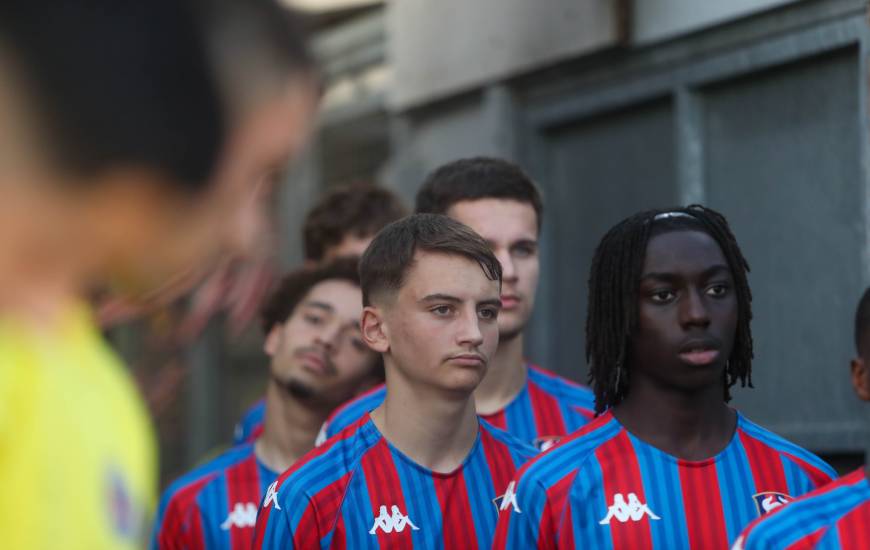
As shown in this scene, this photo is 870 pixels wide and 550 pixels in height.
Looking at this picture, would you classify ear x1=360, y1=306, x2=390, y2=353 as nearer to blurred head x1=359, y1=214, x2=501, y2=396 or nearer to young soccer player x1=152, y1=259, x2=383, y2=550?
blurred head x1=359, y1=214, x2=501, y2=396

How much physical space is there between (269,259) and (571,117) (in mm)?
3992

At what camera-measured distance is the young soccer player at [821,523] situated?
3516mm

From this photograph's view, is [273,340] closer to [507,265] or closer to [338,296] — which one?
[338,296]

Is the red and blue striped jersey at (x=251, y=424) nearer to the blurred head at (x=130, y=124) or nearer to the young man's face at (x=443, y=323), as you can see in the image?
the young man's face at (x=443, y=323)

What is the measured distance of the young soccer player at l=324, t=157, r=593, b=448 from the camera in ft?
16.9

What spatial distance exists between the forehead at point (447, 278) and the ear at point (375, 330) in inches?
5.6

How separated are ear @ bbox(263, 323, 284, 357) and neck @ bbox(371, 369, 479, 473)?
188cm

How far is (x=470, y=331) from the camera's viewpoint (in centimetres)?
427

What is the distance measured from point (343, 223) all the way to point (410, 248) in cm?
231

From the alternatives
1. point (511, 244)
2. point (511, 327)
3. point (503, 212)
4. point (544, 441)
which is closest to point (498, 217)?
point (503, 212)

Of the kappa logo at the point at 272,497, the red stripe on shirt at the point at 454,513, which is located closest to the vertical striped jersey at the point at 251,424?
the kappa logo at the point at 272,497

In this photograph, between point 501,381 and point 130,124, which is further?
point 501,381

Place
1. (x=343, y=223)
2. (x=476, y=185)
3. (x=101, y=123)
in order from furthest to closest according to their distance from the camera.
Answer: (x=343, y=223)
(x=476, y=185)
(x=101, y=123)

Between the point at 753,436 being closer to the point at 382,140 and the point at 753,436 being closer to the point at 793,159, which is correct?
the point at 793,159
